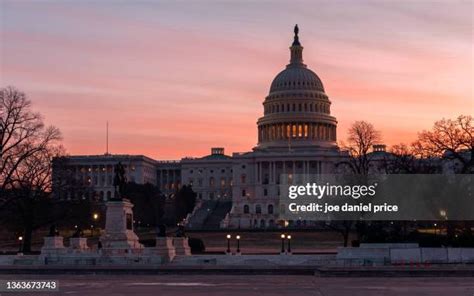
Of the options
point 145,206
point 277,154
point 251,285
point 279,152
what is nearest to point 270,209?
point 277,154

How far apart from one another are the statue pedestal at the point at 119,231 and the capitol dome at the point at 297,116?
128 m

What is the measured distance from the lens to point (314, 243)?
8512cm

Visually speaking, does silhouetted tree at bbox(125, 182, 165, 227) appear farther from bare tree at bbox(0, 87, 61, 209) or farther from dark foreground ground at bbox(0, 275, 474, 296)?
dark foreground ground at bbox(0, 275, 474, 296)

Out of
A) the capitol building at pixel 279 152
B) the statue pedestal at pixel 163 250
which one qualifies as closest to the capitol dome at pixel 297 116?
the capitol building at pixel 279 152

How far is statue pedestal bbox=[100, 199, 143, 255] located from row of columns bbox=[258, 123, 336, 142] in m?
132

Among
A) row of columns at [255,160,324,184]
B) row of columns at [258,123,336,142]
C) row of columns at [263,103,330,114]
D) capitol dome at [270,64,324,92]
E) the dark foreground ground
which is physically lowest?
the dark foreground ground

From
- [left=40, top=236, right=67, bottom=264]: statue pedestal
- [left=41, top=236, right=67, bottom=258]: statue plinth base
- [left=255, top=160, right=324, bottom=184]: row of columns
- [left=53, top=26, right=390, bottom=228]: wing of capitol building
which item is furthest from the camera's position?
[left=255, top=160, right=324, bottom=184]: row of columns

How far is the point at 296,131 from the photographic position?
609ft

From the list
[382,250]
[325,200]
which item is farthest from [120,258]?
[325,200]

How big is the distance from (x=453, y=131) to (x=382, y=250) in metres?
26.9

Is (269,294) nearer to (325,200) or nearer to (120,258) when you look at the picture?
(120,258)

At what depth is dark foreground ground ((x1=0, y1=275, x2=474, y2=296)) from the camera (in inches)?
1168

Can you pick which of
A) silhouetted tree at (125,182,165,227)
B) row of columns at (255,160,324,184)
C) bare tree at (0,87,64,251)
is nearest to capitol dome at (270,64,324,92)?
row of columns at (255,160,324,184)

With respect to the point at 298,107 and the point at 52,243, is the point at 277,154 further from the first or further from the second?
the point at 52,243
